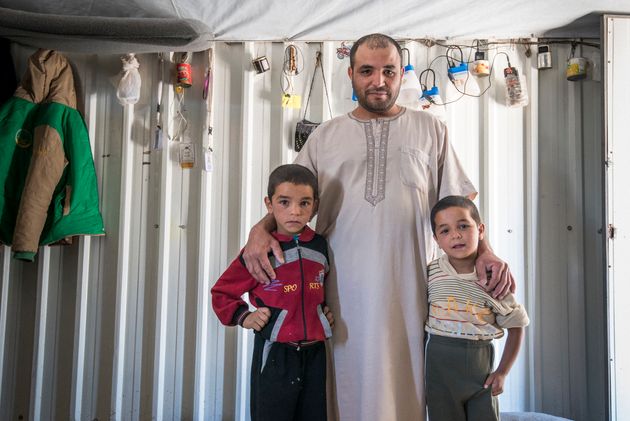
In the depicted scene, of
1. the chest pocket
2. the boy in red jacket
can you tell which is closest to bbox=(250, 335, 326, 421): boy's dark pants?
the boy in red jacket

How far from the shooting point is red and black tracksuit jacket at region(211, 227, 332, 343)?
129cm

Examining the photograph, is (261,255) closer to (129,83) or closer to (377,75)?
(377,75)

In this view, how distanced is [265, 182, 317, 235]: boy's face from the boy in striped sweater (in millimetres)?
487

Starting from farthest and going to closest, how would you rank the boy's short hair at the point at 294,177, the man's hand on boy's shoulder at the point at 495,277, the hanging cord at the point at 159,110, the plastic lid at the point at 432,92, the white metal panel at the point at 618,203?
the hanging cord at the point at 159,110 < the plastic lid at the point at 432,92 < the white metal panel at the point at 618,203 < the boy's short hair at the point at 294,177 < the man's hand on boy's shoulder at the point at 495,277

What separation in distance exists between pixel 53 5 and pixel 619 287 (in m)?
3.56

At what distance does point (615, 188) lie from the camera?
2084 millimetres

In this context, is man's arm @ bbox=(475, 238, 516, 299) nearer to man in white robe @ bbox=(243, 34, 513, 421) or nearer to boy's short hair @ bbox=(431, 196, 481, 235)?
man in white robe @ bbox=(243, 34, 513, 421)

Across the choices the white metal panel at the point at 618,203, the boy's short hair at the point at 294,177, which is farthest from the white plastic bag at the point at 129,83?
the white metal panel at the point at 618,203

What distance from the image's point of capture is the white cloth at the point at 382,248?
136cm

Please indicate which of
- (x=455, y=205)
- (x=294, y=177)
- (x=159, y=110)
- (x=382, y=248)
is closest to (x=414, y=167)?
(x=455, y=205)

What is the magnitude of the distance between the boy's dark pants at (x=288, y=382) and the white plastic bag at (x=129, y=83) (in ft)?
5.64

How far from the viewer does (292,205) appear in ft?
4.42

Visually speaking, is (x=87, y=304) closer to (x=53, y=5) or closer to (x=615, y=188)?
(x=53, y=5)

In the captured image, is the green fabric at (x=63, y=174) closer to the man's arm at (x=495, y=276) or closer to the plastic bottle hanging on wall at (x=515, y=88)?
the man's arm at (x=495, y=276)
